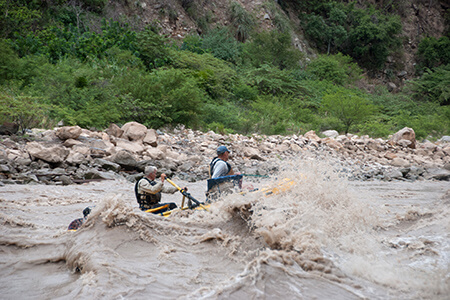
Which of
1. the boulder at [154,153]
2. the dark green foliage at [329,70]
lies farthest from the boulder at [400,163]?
the dark green foliage at [329,70]

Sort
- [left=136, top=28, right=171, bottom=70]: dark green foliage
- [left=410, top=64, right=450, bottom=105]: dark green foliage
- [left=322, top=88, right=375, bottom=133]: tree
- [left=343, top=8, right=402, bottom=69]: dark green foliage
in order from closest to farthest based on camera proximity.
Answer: [left=322, top=88, right=375, bottom=133]: tree < [left=136, top=28, right=171, bottom=70]: dark green foliage < [left=410, top=64, right=450, bottom=105]: dark green foliage < [left=343, top=8, right=402, bottom=69]: dark green foliage

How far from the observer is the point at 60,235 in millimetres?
3977

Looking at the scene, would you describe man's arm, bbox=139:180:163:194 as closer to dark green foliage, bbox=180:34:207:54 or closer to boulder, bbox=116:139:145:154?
boulder, bbox=116:139:145:154

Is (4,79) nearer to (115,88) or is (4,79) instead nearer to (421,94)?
(115,88)

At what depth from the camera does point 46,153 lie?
8188 mm

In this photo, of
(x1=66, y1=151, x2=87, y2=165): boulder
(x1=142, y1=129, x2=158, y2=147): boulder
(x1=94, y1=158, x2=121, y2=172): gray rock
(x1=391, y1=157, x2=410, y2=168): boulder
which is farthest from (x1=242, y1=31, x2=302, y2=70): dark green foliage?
(x1=66, y1=151, x2=87, y2=165): boulder

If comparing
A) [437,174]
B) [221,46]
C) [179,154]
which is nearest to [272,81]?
[221,46]

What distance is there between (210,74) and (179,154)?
32.9 ft

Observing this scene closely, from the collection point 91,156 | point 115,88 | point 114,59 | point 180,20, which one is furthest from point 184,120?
point 180,20

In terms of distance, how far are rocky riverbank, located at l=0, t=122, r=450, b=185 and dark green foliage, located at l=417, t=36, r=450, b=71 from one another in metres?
24.4

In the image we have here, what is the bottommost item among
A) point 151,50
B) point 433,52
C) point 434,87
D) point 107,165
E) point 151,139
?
point 107,165

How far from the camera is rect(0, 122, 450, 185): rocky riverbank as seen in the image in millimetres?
8172

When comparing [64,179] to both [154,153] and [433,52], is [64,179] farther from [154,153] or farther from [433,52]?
[433,52]

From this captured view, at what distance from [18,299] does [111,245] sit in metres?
0.83
